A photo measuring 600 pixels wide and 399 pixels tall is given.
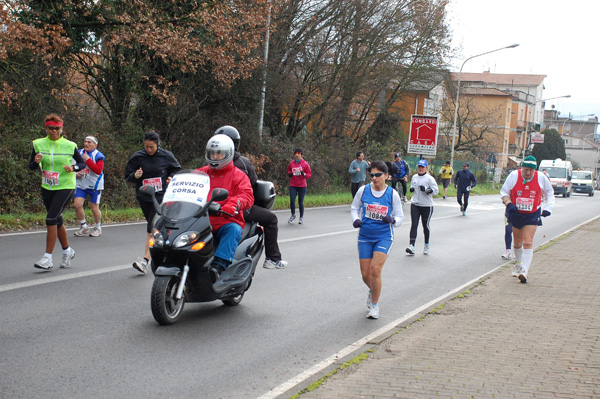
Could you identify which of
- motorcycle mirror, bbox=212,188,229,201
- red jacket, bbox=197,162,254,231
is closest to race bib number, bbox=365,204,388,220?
red jacket, bbox=197,162,254,231

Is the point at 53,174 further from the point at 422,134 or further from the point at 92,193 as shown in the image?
the point at 422,134

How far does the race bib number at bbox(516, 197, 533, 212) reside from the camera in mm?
10445

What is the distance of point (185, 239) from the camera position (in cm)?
625

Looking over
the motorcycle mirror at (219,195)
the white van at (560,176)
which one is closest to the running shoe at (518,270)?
the motorcycle mirror at (219,195)

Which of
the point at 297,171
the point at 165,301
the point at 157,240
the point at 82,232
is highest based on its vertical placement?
the point at 297,171

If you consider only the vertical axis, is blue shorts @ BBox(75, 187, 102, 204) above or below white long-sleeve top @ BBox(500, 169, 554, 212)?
below

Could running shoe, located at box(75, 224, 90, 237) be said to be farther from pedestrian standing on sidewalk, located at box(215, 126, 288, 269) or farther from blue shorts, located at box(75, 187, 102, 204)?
pedestrian standing on sidewalk, located at box(215, 126, 288, 269)

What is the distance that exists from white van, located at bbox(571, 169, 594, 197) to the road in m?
49.3

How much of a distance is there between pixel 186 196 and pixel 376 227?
2.34 metres

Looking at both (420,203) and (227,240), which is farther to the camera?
(420,203)

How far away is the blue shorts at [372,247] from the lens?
764cm

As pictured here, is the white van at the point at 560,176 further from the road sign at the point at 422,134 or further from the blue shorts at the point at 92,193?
the blue shorts at the point at 92,193

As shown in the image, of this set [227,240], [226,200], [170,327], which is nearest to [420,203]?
[226,200]

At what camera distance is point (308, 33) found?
93.2 ft
